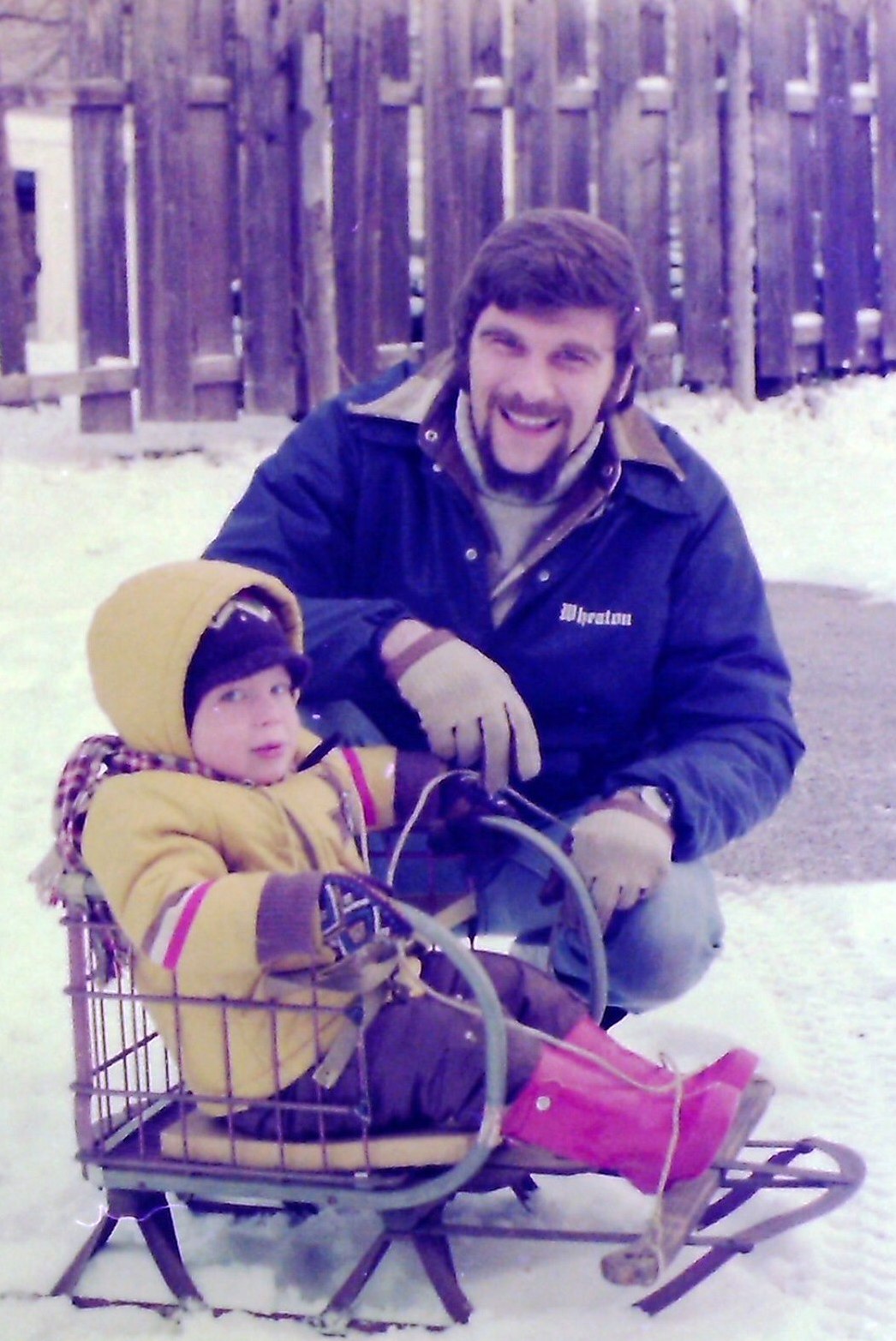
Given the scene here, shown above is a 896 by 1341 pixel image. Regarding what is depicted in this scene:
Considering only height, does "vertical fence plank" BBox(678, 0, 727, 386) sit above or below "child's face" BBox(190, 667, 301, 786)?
above

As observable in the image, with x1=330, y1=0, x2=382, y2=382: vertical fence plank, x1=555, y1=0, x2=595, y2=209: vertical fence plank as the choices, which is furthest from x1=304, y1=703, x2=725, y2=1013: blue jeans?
x1=555, y1=0, x2=595, y2=209: vertical fence plank

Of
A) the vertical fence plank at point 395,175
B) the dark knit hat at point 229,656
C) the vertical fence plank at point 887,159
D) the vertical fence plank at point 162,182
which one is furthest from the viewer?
the vertical fence plank at point 887,159

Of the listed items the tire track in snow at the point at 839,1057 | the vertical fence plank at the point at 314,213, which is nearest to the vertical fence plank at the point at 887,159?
the vertical fence plank at the point at 314,213

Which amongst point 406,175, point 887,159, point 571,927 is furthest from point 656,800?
point 887,159

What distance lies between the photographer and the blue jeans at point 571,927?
112 inches

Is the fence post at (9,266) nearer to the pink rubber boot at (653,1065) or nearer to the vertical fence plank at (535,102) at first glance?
the vertical fence plank at (535,102)

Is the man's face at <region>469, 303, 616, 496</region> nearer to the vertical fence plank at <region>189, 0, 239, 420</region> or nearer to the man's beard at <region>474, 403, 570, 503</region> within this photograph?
the man's beard at <region>474, 403, 570, 503</region>

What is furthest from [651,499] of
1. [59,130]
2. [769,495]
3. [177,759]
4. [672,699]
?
[59,130]

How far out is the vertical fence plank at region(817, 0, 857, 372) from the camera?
9695 mm

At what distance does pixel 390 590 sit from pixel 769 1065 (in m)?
1.12

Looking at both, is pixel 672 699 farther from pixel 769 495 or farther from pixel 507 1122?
pixel 769 495

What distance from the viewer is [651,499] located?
9.97ft

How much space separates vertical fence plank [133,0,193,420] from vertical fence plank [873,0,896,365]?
452 cm

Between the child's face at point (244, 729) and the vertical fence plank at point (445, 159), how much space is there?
5649mm
